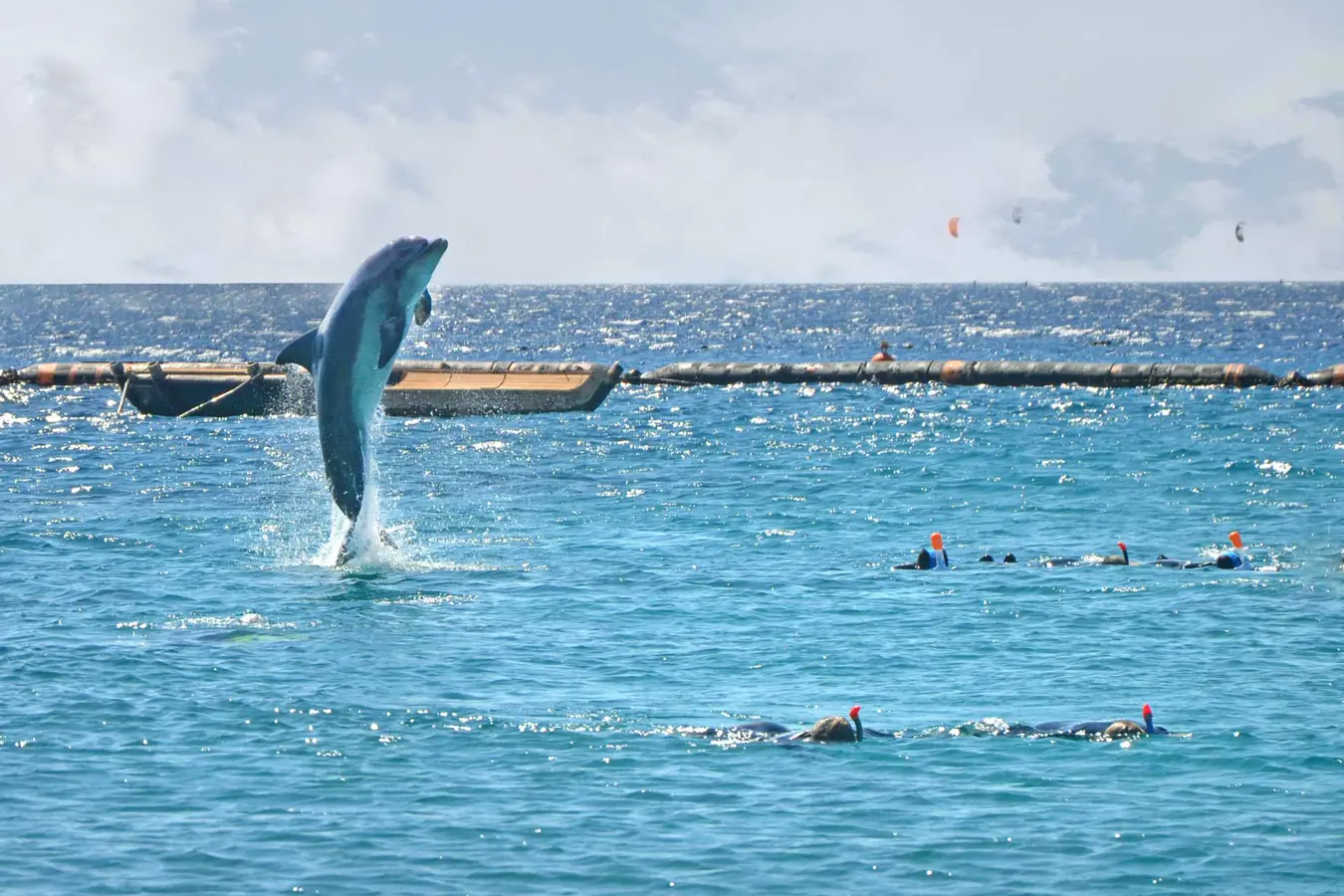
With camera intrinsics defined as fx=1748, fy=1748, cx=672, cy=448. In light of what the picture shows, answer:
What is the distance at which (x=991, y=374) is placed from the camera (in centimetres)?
7588

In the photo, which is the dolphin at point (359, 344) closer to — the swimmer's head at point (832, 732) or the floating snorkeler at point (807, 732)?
the floating snorkeler at point (807, 732)

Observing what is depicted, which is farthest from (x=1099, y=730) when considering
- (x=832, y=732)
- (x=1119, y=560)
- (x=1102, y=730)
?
(x=1119, y=560)

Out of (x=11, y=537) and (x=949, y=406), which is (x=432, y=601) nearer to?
(x=11, y=537)

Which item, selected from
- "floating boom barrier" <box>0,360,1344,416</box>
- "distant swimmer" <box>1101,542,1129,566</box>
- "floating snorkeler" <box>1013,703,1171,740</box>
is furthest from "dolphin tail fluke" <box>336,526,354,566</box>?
"floating boom barrier" <box>0,360,1344,416</box>

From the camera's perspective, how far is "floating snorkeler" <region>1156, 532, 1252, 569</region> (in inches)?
1150

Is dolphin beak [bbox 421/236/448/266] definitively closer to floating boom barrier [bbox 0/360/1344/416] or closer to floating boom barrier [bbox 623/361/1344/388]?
floating boom barrier [bbox 0/360/1344/416]

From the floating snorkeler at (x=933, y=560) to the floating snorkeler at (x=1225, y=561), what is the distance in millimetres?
3625

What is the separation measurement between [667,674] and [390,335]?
5659mm

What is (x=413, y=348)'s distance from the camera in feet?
448

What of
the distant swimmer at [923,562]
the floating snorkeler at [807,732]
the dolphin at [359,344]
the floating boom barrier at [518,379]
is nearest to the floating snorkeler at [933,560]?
the distant swimmer at [923,562]

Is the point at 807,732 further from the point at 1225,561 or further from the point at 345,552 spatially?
the point at 1225,561

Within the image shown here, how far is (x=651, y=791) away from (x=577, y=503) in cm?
2278

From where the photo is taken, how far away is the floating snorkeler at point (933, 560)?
96.9 feet

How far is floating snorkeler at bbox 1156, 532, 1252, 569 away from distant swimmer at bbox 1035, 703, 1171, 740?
1140 cm
